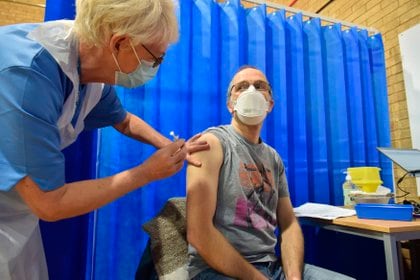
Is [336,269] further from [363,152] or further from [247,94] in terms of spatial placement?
[247,94]

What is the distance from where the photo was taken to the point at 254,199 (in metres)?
1.06

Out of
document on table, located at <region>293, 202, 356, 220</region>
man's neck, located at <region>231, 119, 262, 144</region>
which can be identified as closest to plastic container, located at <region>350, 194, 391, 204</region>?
document on table, located at <region>293, 202, 356, 220</region>

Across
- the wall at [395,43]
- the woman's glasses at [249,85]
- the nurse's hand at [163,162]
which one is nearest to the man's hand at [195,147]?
the nurse's hand at [163,162]

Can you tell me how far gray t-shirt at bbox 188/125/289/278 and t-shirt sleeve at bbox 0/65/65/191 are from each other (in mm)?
572

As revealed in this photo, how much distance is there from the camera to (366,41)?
1908 millimetres

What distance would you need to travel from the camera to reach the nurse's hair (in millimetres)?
683

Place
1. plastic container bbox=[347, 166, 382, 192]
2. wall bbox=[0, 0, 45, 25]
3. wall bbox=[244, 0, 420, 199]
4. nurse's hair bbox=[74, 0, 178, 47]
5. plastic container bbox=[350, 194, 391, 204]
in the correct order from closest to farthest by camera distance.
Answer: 1. nurse's hair bbox=[74, 0, 178, 47]
2. plastic container bbox=[350, 194, 391, 204]
3. plastic container bbox=[347, 166, 382, 192]
4. wall bbox=[244, 0, 420, 199]
5. wall bbox=[0, 0, 45, 25]

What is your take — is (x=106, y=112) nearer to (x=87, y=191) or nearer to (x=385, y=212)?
(x=87, y=191)

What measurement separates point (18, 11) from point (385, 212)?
191 inches

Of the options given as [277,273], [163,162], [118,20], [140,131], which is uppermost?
[118,20]

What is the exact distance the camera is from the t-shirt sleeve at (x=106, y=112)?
1000mm

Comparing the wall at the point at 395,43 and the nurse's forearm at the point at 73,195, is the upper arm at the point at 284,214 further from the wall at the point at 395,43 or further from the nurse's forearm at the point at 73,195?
the wall at the point at 395,43

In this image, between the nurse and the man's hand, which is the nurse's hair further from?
the man's hand

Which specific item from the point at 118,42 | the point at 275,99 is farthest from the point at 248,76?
the point at 118,42
